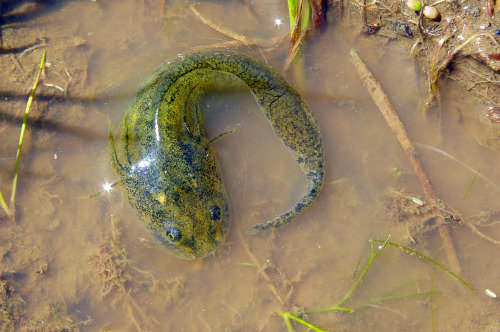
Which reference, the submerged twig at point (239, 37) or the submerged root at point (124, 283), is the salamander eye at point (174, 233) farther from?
the submerged twig at point (239, 37)

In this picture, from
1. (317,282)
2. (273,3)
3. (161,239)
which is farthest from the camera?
(273,3)

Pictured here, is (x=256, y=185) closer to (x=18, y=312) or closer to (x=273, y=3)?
(x=273, y=3)

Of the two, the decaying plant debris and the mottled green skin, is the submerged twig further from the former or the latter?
the decaying plant debris

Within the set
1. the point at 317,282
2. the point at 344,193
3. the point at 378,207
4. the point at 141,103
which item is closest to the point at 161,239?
the point at 141,103

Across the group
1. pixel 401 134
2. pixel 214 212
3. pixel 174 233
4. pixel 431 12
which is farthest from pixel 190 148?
pixel 431 12

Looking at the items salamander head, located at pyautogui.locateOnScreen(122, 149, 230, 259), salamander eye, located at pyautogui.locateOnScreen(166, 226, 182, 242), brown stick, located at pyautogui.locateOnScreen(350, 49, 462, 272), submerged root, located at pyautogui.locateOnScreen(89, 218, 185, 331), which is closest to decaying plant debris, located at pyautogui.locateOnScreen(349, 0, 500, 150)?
brown stick, located at pyautogui.locateOnScreen(350, 49, 462, 272)

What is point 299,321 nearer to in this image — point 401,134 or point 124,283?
point 124,283
